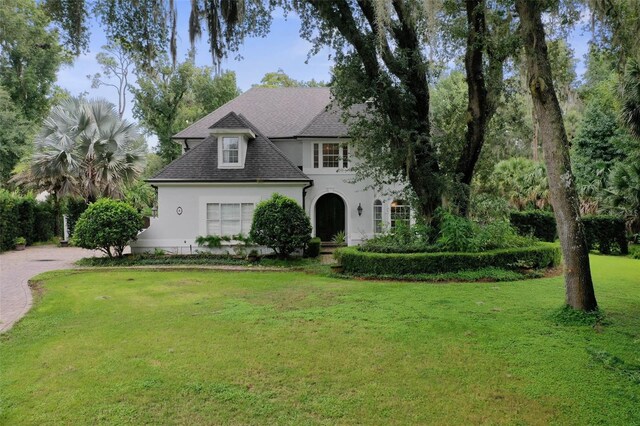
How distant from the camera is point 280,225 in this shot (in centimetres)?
1300

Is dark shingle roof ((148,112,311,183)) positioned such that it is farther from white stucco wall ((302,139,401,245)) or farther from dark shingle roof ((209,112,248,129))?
white stucco wall ((302,139,401,245))

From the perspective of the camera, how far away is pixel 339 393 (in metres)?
3.84

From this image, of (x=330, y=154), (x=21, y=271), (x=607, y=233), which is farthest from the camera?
(x=330, y=154)

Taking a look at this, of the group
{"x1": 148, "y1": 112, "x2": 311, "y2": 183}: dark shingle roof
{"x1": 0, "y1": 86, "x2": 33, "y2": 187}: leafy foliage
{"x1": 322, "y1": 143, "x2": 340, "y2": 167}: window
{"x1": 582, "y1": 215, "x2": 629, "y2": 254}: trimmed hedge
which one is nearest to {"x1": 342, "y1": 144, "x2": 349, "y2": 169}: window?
{"x1": 322, "y1": 143, "x2": 340, "y2": 167}: window

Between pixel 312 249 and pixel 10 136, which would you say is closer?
pixel 312 249

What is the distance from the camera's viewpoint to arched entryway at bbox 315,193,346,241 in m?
17.6

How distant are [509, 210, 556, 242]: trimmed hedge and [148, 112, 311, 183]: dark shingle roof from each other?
1109 centimetres

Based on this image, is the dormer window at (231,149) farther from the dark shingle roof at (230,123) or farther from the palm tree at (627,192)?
the palm tree at (627,192)

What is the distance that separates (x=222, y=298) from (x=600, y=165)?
20.4 m

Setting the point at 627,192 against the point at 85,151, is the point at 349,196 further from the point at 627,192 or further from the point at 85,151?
the point at 85,151

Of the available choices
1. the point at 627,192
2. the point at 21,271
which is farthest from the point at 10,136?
the point at 627,192

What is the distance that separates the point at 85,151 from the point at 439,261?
1751 cm

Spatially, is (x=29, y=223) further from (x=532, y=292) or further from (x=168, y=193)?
(x=532, y=292)

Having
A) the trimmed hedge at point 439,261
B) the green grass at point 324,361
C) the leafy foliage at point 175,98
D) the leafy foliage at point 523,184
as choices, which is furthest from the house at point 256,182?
the leafy foliage at point 175,98
